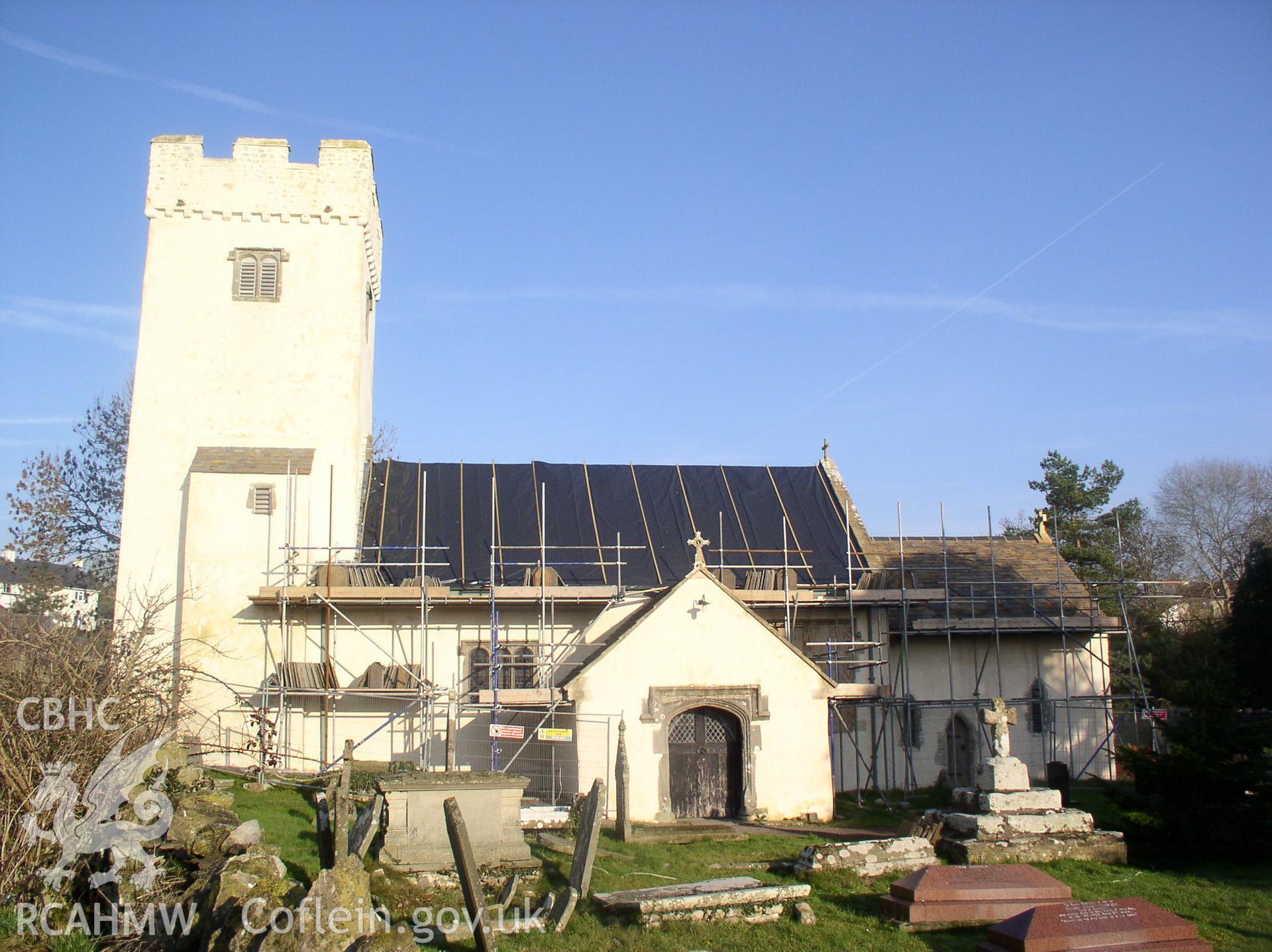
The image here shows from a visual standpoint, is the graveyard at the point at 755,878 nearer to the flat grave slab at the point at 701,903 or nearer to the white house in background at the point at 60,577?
the flat grave slab at the point at 701,903

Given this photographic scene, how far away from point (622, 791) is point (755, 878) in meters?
4.27

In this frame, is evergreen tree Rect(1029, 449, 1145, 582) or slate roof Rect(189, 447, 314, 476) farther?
evergreen tree Rect(1029, 449, 1145, 582)

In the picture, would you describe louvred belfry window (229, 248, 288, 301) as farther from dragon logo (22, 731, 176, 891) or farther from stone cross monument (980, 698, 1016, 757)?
stone cross monument (980, 698, 1016, 757)

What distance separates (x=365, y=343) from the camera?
2936 cm

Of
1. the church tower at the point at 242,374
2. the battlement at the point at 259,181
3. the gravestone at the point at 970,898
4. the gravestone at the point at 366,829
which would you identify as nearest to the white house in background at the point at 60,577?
the church tower at the point at 242,374

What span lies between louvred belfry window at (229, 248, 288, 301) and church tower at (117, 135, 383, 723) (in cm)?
3

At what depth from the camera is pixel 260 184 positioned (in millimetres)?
27297

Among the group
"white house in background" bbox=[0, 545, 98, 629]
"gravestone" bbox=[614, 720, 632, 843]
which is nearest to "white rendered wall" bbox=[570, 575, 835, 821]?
"gravestone" bbox=[614, 720, 632, 843]

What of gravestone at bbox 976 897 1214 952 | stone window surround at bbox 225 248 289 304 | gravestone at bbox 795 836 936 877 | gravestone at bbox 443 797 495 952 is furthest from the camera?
stone window surround at bbox 225 248 289 304

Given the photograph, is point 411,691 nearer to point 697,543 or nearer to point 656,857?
point 697,543

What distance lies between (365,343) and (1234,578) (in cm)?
3723

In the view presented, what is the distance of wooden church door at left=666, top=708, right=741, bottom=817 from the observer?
66.5 ft

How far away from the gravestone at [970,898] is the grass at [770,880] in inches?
6.3

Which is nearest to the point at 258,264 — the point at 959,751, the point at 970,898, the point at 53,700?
the point at 53,700
